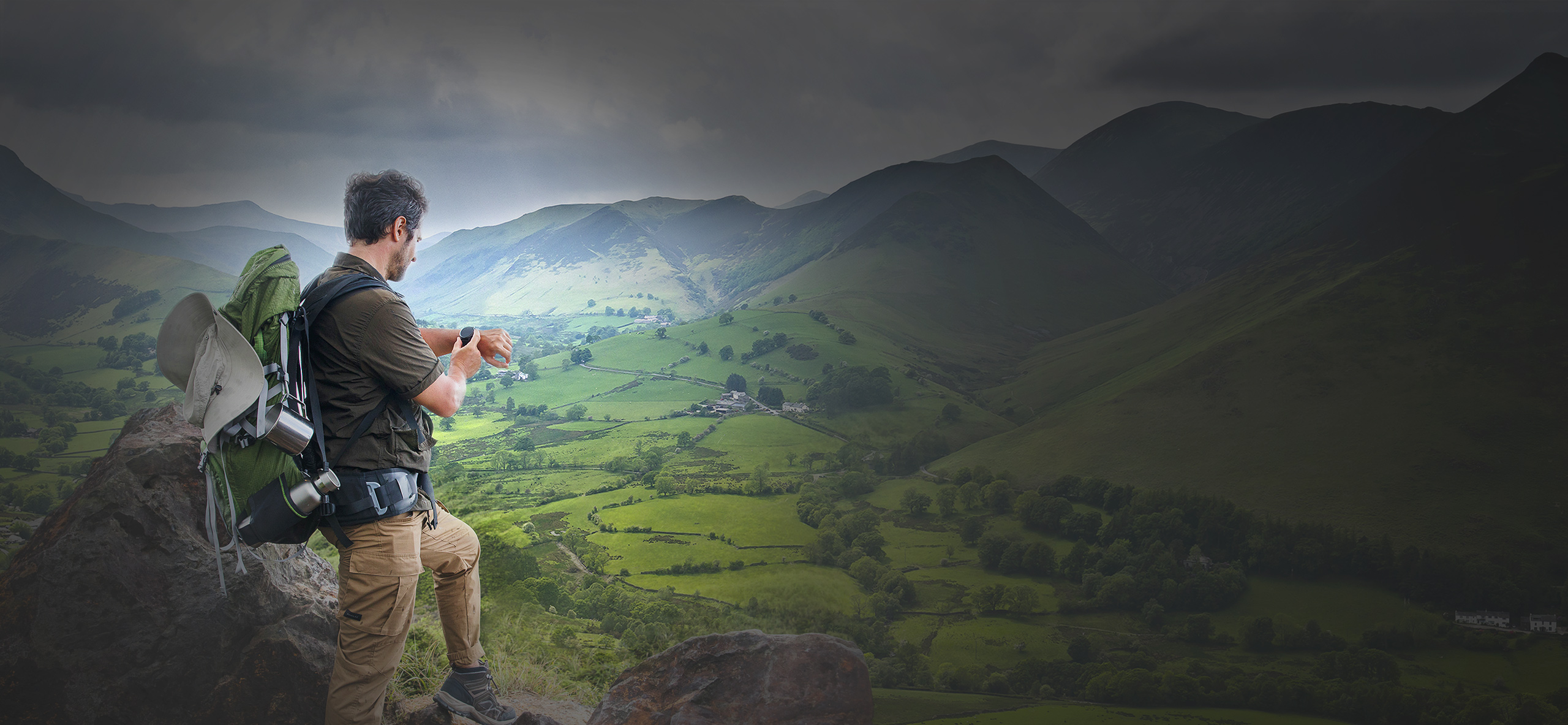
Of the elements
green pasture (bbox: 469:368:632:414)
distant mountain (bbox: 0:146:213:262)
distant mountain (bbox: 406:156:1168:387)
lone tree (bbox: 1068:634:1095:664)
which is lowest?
lone tree (bbox: 1068:634:1095:664)

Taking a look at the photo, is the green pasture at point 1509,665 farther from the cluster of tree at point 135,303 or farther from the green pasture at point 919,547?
the cluster of tree at point 135,303

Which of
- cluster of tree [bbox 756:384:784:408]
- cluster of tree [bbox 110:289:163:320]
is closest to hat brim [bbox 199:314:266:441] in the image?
cluster of tree [bbox 110:289:163:320]

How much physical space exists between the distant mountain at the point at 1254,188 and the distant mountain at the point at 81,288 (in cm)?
6718

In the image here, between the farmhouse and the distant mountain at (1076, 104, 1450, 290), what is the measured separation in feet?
117

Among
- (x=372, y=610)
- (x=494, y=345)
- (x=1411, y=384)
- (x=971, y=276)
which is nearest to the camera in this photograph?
(x=372, y=610)

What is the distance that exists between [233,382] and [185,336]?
359 millimetres

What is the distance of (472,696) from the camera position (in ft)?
13.1

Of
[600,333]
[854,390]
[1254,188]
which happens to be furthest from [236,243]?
[1254,188]

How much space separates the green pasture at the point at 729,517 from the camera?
1041 inches

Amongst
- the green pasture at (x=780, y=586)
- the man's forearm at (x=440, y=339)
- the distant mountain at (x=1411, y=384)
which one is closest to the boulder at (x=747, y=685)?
the man's forearm at (x=440, y=339)

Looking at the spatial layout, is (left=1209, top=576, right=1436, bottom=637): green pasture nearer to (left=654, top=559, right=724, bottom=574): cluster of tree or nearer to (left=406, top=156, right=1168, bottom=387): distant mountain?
(left=654, top=559, right=724, bottom=574): cluster of tree

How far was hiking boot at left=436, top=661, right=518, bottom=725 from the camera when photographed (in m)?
3.97

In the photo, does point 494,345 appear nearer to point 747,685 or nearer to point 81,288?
point 747,685

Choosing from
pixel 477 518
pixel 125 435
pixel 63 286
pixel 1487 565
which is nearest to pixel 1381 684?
pixel 1487 565
